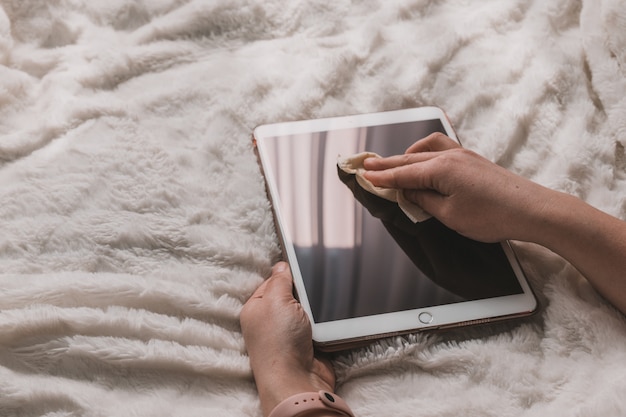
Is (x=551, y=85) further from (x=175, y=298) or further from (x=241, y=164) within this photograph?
(x=175, y=298)

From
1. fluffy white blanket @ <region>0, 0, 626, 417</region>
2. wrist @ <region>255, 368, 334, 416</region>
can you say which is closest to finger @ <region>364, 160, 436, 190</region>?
fluffy white blanket @ <region>0, 0, 626, 417</region>

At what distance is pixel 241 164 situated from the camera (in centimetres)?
77

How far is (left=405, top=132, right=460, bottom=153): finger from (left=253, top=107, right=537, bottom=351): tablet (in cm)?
5

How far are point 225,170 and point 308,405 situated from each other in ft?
1.00

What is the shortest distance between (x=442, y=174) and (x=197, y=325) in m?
0.29

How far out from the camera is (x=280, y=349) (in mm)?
623

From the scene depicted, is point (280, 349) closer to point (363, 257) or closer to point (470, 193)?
point (363, 257)

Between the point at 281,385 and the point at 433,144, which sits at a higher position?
the point at 433,144

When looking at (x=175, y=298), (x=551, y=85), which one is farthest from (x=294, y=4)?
(x=175, y=298)

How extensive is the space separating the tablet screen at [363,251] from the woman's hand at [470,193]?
0.03m

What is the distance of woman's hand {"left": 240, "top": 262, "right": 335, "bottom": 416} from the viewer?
0.60 metres

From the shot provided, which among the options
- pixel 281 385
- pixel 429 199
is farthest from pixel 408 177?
pixel 281 385

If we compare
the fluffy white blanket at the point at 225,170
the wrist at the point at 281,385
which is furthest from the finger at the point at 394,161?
the wrist at the point at 281,385

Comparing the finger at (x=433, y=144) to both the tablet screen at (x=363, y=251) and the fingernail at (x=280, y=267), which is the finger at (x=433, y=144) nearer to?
the tablet screen at (x=363, y=251)
